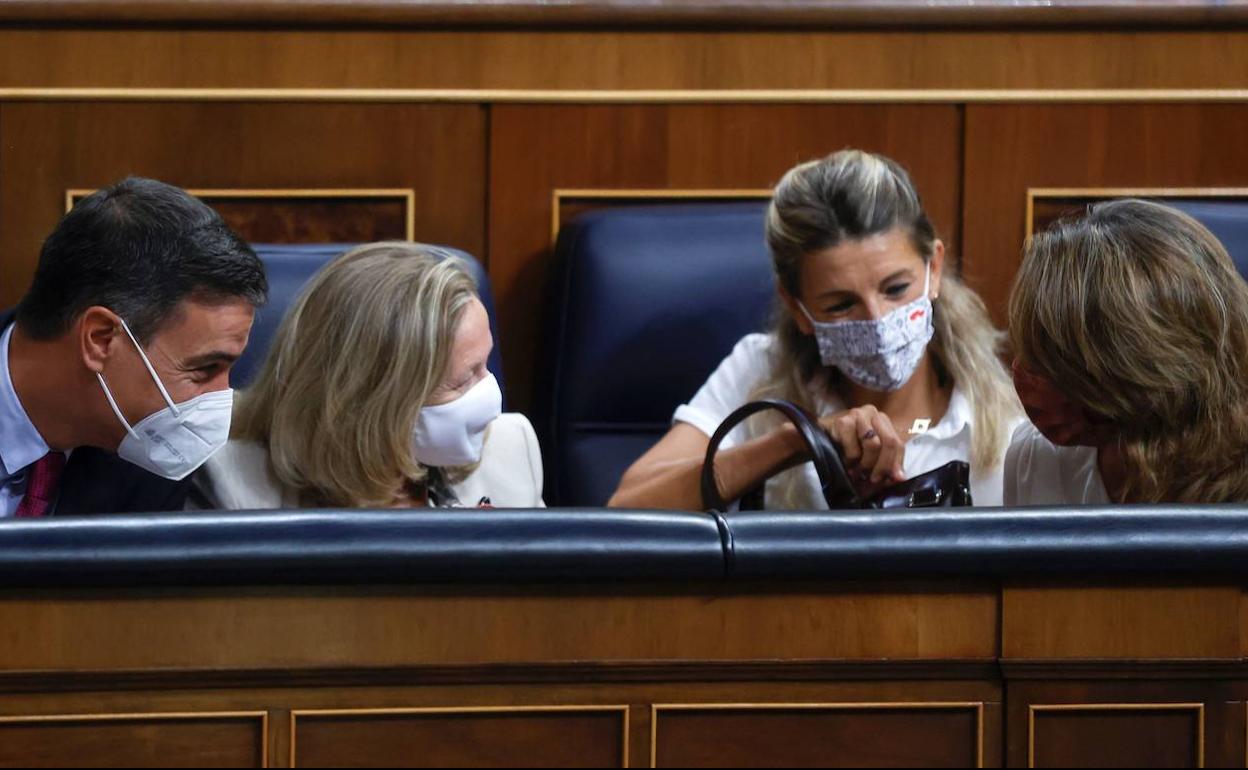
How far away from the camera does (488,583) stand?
4.31 feet

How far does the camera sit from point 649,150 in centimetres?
292

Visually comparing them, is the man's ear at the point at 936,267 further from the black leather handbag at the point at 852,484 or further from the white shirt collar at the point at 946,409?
the black leather handbag at the point at 852,484

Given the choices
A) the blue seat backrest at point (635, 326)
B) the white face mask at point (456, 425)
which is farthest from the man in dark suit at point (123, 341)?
the blue seat backrest at point (635, 326)

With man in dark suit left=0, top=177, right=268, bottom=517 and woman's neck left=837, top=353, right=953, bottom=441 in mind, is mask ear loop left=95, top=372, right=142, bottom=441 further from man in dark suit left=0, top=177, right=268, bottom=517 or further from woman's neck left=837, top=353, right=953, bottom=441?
woman's neck left=837, top=353, right=953, bottom=441

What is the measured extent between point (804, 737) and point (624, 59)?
181 centimetres

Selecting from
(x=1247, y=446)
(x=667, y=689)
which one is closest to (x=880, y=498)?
(x=1247, y=446)

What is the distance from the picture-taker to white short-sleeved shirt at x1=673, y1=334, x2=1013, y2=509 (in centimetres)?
241

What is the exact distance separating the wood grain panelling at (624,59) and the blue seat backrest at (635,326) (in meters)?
0.35

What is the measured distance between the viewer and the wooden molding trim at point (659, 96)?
111 inches

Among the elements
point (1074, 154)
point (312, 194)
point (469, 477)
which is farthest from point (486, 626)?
point (1074, 154)

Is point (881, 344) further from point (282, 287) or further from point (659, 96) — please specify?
point (282, 287)

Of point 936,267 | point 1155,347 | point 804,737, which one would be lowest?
point 804,737

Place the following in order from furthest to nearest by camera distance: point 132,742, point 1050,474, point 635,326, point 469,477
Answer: point 635,326
point 469,477
point 1050,474
point 132,742

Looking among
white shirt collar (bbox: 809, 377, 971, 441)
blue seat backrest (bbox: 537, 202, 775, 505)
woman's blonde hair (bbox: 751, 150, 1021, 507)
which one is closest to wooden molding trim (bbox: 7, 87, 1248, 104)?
blue seat backrest (bbox: 537, 202, 775, 505)
